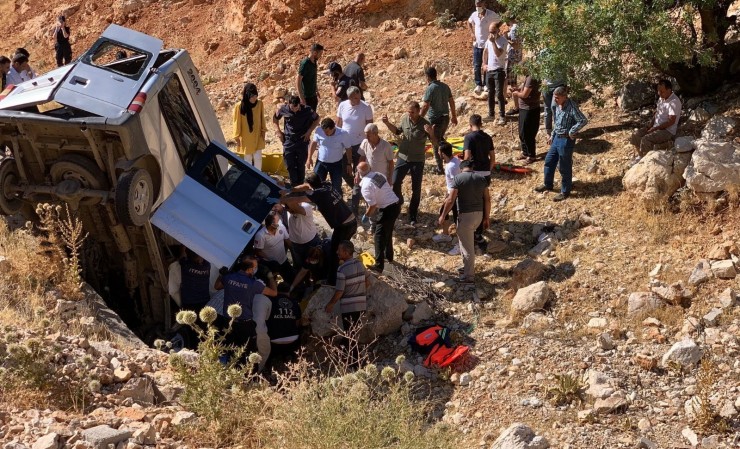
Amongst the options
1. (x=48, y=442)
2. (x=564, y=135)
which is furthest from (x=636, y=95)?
(x=48, y=442)

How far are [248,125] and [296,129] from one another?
65cm

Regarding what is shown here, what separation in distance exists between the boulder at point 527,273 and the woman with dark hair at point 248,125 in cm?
369

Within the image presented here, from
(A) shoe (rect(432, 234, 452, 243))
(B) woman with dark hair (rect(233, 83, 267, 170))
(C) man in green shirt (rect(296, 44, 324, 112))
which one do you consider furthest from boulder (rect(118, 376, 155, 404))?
(C) man in green shirt (rect(296, 44, 324, 112))

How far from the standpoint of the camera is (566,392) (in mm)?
7793

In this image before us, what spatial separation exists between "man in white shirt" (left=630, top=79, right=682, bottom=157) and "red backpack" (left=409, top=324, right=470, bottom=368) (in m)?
3.96

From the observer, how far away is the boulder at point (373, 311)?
29.2ft

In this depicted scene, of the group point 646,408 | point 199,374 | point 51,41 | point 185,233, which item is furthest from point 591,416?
point 51,41

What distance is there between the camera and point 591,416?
296 inches

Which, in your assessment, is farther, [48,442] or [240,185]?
[240,185]

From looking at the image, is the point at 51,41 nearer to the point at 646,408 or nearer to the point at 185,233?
the point at 185,233

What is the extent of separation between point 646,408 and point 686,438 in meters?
0.50

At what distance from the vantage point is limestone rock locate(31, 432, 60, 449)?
5.37m

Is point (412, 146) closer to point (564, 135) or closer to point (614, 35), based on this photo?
point (564, 135)

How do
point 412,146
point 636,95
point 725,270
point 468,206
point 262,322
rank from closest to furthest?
point 262,322, point 725,270, point 468,206, point 412,146, point 636,95
